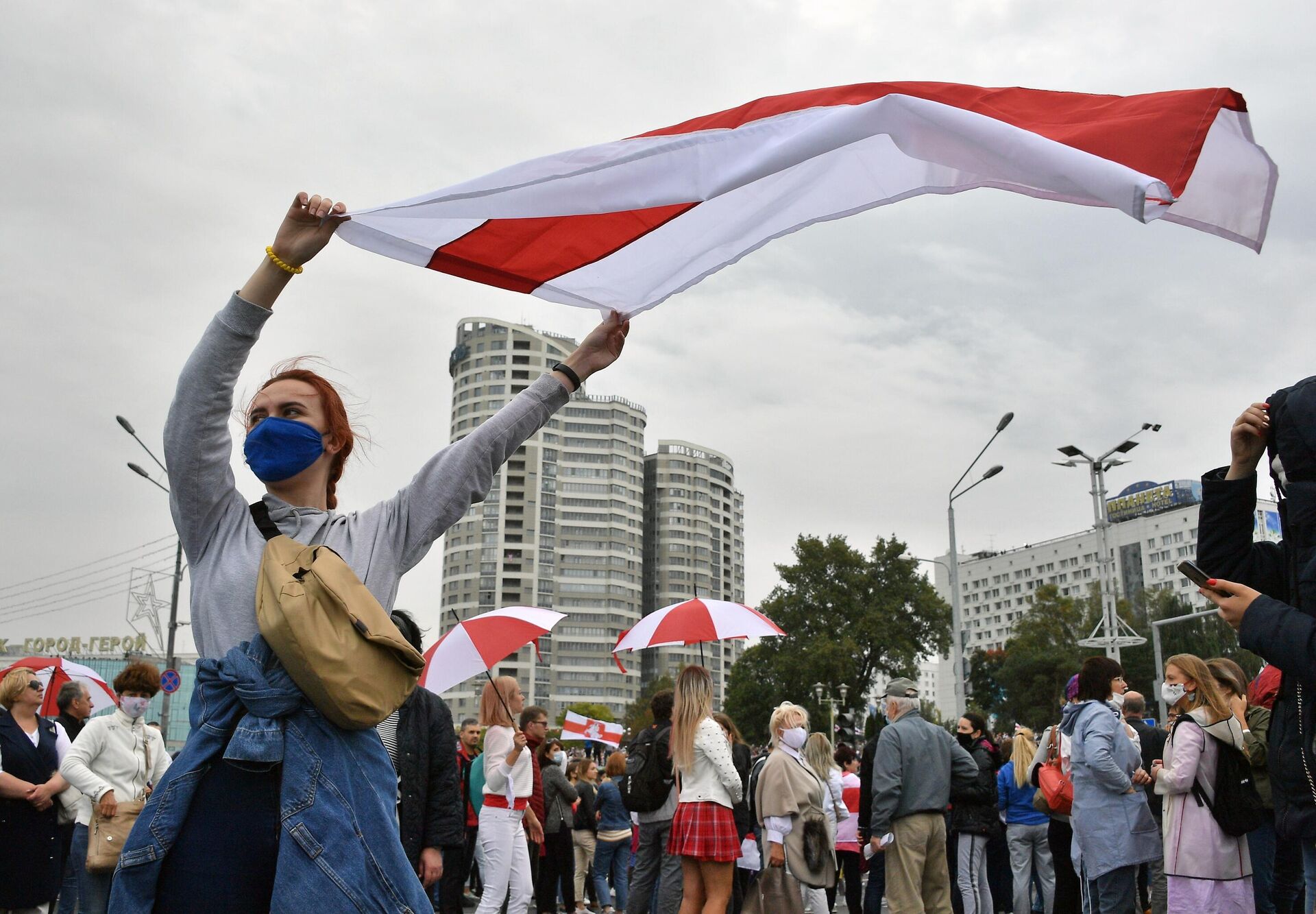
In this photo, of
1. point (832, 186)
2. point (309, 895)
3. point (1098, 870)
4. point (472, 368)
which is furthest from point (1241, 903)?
point (472, 368)

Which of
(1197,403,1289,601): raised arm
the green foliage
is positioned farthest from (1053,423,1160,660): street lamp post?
the green foliage

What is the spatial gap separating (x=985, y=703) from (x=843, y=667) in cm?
3857

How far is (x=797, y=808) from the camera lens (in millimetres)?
9578

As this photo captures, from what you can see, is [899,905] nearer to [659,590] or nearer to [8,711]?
[8,711]

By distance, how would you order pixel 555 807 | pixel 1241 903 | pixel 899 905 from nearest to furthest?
pixel 1241 903 < pixel 899 905 < pixel 555 807

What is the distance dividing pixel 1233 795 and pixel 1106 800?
4.31 feet

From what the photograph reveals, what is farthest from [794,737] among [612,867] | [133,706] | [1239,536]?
[1239,536]

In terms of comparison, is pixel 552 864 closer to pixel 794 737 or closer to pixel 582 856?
pixel 582 856

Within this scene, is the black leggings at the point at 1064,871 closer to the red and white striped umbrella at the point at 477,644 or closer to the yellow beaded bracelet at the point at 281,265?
the red and white striped umbrella at the point at 477,644

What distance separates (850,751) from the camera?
15828 millimetres

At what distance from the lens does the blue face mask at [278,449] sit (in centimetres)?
262

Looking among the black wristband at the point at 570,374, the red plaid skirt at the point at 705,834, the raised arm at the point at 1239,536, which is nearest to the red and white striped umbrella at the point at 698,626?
the red plaid skirt at the point at 705,834

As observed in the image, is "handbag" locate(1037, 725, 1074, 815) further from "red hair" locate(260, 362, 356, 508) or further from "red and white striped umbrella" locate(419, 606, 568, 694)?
"red hair" locate(260, 362, 356, 508)

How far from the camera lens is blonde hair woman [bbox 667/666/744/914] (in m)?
8.59
